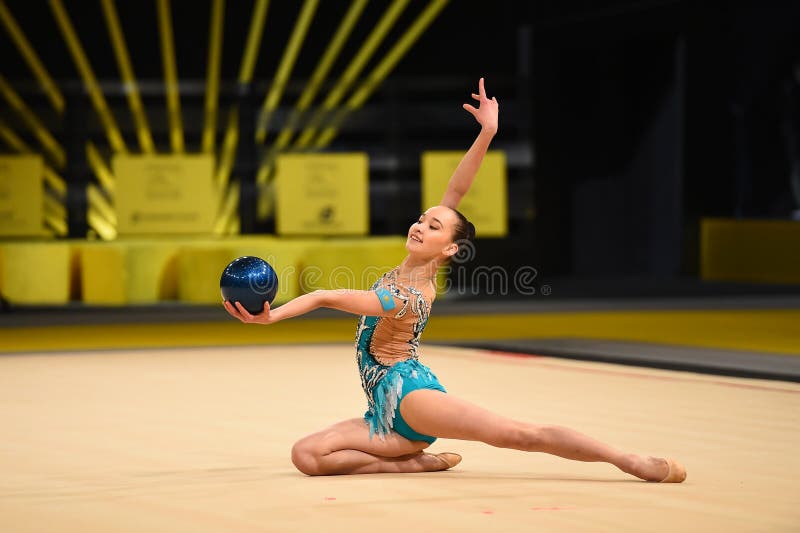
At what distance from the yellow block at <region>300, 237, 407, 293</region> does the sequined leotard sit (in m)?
9.81

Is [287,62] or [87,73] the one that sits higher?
[287,62]

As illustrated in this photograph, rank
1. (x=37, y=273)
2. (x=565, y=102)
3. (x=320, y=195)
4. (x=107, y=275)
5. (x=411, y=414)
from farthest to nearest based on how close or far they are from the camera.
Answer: (x=565, y=102)
(x=320, y=195)
(x=107, y=275)
(x=37, y=273)
(x=411, y=414)

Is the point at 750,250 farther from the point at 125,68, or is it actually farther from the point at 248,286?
the point at 248,286

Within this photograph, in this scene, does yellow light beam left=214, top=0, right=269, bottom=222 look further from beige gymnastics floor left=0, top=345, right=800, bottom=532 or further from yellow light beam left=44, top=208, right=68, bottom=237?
beige gymnastics floor left=0, top=345, right=800, bottom=532

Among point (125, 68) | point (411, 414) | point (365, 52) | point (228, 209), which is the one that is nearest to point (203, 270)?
point (228, 209)

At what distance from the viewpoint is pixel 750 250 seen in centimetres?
1886

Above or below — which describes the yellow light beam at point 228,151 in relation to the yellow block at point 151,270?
above

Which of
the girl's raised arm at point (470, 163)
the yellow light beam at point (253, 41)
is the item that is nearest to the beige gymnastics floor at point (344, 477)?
the girl's raised arm at point (470, 163)

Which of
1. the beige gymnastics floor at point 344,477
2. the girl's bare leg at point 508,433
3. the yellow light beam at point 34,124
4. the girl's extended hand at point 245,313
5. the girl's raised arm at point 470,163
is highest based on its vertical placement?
the yellow light beam at point 34,124

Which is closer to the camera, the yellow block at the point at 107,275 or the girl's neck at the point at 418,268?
the girl's neck at the point at 418,268

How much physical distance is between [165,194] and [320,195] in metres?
1.88

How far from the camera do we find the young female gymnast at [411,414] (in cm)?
577

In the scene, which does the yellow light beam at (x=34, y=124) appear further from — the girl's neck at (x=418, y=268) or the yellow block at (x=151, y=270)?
the girl's neck at (x=418, y=268)

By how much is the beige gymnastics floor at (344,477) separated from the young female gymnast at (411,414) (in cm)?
10
